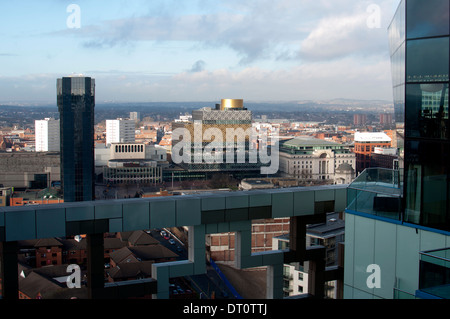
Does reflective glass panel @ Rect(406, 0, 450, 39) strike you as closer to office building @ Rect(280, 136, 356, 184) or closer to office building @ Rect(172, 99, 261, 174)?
office building @ Rect(280, 136, 356, 184)

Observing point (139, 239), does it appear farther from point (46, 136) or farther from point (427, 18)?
point (46, 136)

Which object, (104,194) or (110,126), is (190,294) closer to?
(104,194)

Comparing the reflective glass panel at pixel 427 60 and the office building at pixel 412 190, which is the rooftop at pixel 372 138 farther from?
the reflective glass panel at pixel 427 60

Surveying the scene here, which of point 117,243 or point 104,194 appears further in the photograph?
point 104,194

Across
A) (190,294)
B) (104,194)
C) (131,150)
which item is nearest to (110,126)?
(131,150)

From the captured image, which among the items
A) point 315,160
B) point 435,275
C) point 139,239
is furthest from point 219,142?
point 435,275

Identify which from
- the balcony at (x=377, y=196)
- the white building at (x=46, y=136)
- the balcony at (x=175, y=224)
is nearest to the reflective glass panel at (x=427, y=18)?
the balcony at (x=377, y=196)
